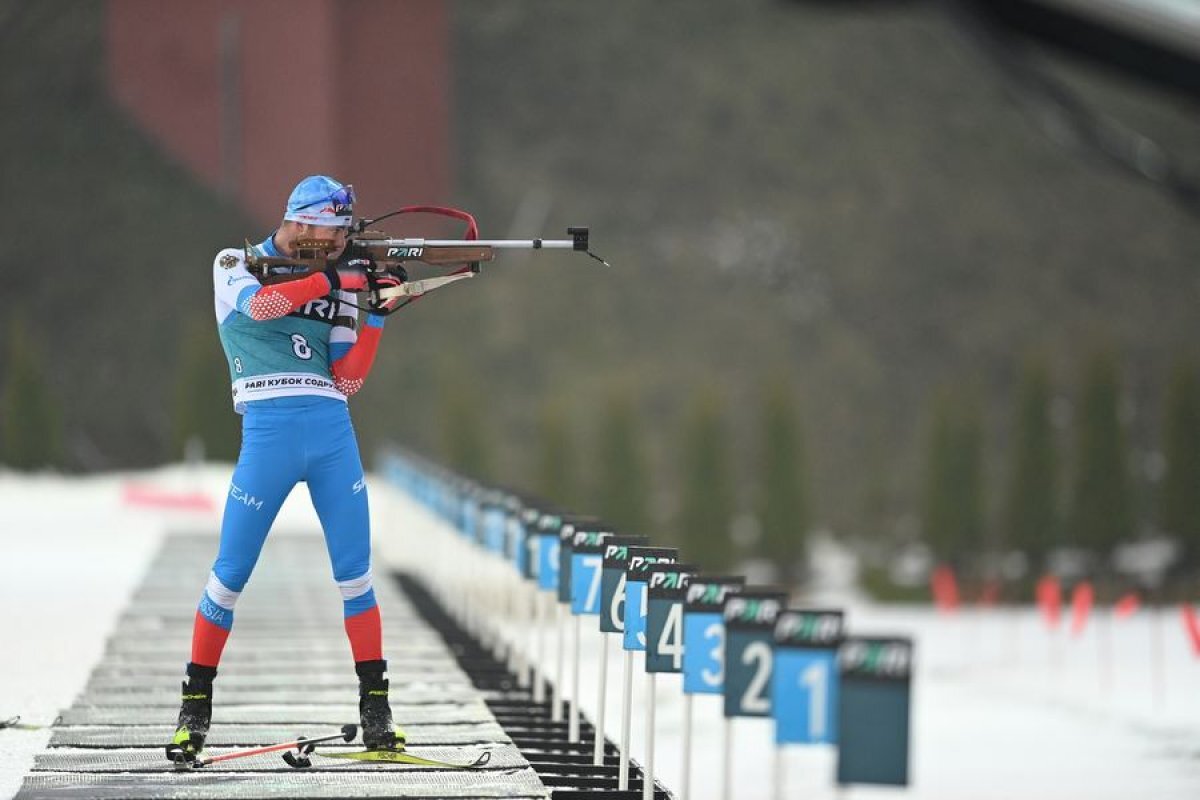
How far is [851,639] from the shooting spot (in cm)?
366

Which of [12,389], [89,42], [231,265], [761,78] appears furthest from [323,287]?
[761,78]

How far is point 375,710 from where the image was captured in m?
5.35

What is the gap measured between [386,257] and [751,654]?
1.70 metres

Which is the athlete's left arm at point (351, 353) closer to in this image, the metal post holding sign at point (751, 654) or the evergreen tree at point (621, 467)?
the metal post holding sign at point (751, 654)

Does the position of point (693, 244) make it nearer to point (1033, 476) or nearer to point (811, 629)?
point (1033, 476)

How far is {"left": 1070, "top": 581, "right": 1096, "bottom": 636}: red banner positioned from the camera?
78.8 feet

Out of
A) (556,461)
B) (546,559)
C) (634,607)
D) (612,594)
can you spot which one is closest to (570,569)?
(546,559)

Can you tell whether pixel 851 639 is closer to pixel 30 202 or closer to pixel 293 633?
pixel 293 633

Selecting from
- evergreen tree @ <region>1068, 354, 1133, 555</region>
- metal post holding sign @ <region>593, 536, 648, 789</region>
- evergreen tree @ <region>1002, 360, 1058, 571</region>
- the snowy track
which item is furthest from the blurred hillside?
metal post holding sign @ <region>593, 536, 648, 789</region>

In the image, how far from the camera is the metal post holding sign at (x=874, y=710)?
3.62m

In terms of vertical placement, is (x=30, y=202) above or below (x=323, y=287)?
above

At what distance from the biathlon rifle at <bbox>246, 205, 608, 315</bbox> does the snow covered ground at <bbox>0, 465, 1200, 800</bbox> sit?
61.0 inches

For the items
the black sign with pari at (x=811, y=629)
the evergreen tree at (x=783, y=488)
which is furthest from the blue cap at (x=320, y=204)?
the evergreen tree at (x=783, y=488)

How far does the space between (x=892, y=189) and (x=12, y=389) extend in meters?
25.5
